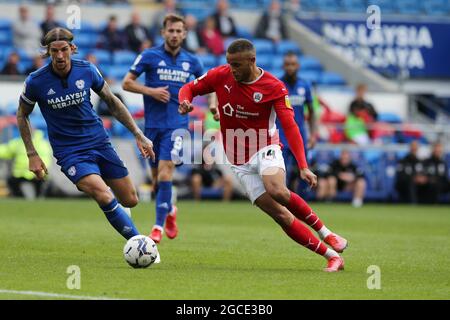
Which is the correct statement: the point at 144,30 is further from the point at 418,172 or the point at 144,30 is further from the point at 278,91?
the point at 278,91

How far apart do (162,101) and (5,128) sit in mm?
10868

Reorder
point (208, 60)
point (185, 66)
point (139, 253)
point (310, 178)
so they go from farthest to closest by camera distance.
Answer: point (208, 60)
point (185, 66)
point (139, 253)
point (310, 178)

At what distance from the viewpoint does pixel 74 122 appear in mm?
10219

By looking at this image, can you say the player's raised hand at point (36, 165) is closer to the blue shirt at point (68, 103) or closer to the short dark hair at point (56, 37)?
the blue shirt at point (68, 103)

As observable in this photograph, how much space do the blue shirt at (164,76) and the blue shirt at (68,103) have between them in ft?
9.08

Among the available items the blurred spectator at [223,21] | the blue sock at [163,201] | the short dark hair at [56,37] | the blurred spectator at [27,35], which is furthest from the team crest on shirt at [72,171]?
the blurred spectator at [223,21]

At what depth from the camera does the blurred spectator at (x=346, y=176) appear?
24328mm

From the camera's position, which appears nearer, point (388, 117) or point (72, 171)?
point (72, 171)

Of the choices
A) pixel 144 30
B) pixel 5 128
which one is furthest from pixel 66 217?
pixel 144 30

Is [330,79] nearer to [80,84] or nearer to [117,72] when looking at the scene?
[117,72]

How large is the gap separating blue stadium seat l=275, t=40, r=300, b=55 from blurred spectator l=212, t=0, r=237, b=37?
57.1 inches

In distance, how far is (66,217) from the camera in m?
17.1

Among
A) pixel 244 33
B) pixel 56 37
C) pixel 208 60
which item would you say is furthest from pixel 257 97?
pixel 244 33

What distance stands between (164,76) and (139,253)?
384 centimetres
